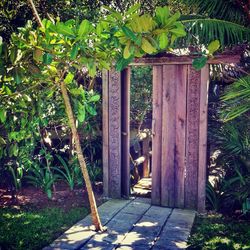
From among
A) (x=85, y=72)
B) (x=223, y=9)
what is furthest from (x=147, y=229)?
(x=223, y=9)

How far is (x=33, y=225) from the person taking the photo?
4641mm

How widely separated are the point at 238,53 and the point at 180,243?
2.92 metres

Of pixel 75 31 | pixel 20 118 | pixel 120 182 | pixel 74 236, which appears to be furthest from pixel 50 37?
pixel 120 182

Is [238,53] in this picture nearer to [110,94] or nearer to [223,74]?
[223,74]

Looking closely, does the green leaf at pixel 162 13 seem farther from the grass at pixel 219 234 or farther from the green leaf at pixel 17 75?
the grass at pixel 219 234

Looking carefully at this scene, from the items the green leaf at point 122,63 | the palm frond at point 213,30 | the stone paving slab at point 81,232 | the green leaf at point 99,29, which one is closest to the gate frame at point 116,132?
the stone paving slab at point 81,232

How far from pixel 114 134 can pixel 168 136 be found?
1.02 meters

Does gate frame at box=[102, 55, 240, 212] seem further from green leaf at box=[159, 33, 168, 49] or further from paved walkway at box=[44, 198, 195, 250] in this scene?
green leaf at box=[159, 33, 168, 49]

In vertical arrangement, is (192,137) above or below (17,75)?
below

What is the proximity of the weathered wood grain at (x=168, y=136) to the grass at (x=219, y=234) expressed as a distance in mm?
723

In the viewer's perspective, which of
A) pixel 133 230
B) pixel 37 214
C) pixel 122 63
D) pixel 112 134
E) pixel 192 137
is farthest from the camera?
pixel 112 134

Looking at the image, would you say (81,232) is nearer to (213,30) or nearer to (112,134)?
(112,134)

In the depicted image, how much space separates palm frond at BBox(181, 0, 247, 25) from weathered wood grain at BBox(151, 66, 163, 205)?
1.17m

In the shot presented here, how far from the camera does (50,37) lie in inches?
112
